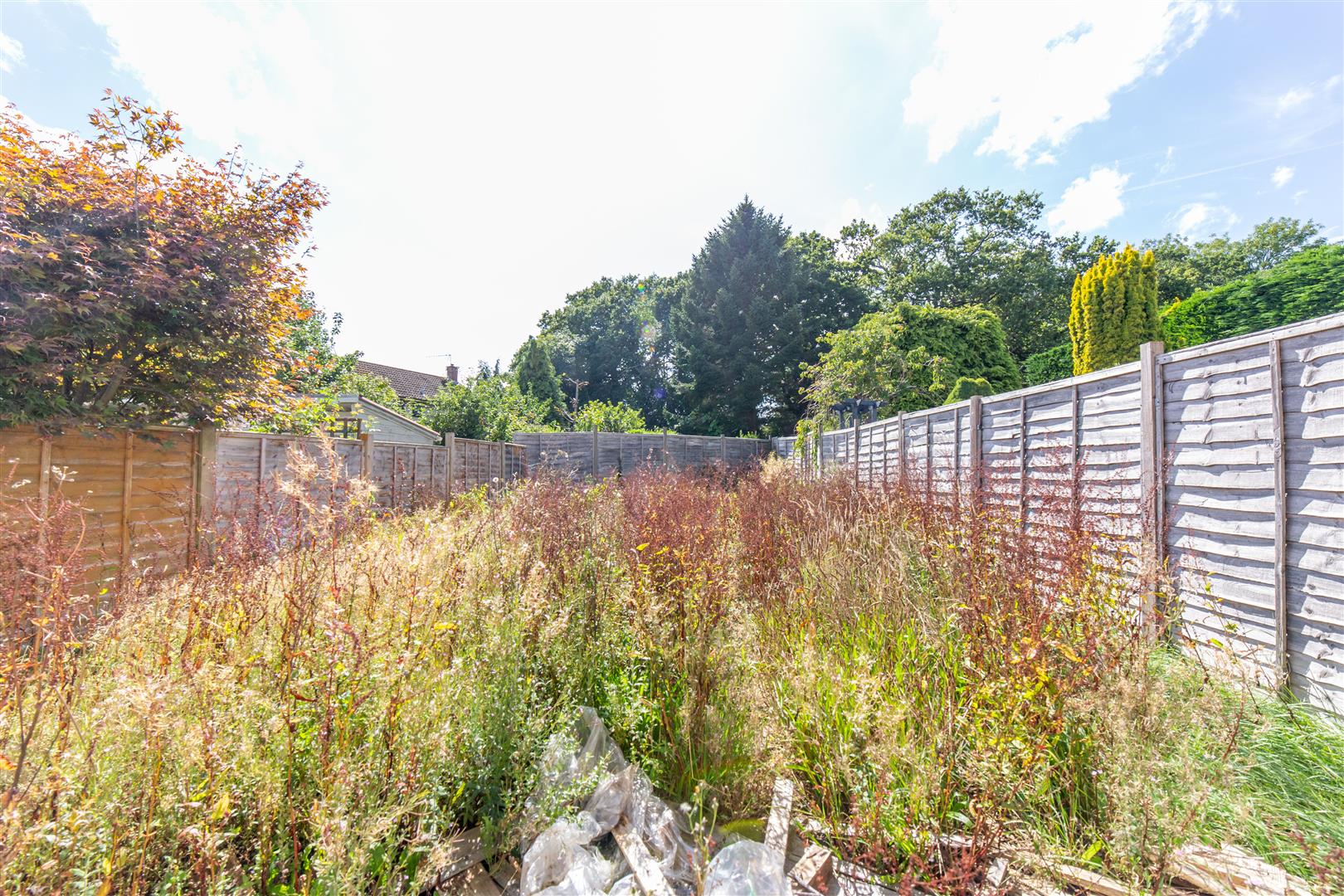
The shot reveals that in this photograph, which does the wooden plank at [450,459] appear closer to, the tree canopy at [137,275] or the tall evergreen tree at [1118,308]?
the tree canopy at [137,275]

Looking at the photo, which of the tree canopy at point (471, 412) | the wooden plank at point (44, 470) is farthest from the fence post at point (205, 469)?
the tree canopy at point (471, 412)

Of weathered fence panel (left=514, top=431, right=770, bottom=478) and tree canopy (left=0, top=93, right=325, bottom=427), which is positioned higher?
tree canopy (left=0, top=93, right=325, bottom=427)

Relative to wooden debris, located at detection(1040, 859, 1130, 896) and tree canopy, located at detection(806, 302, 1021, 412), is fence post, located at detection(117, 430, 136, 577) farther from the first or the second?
tree canopy, located at detection(806, 302, 1021, 412)

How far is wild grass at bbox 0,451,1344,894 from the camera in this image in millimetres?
1166

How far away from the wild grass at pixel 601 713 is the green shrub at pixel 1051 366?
1312 centimetres

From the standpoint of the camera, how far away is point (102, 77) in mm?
3414

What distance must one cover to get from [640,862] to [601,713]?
61 cm

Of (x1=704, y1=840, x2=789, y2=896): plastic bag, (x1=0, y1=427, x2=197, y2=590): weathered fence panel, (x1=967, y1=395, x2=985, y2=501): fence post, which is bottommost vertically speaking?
(x1=704, y1=840, x2=789, y2=896): plastic bag

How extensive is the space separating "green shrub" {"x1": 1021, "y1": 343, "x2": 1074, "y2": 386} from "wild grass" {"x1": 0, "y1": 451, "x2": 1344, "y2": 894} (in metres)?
13.1

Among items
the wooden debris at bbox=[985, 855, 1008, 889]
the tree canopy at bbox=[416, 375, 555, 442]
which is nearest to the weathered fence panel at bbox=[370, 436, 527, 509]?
the tree canopy at bbox=[416, 375, 555, 442]

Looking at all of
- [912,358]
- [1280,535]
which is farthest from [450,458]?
[912,358]

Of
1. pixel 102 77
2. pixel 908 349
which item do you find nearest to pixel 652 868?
pixel 102 77

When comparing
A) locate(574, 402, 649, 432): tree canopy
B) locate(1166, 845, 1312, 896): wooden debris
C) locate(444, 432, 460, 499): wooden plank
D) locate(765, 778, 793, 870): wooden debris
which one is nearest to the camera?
locate(1166, 845, 1312, 896): wooden debris

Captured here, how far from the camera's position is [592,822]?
5.48 ft
